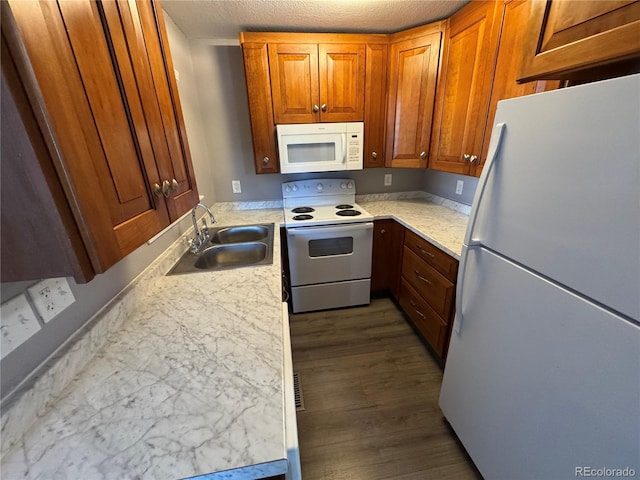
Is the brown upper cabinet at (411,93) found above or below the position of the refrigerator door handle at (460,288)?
above

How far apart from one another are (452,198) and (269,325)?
211cm

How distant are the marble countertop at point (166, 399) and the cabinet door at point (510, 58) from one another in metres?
1.59

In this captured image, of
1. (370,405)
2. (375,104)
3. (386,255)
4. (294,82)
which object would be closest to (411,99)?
(375,104)

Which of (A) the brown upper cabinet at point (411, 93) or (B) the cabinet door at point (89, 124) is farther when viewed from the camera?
(A) the brown upper cabinet at point (411, 93)

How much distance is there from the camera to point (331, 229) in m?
2.13

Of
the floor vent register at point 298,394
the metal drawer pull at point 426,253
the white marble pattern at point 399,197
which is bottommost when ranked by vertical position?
the floor vent register at point 298,394

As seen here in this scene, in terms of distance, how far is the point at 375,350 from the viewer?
196 centimetres

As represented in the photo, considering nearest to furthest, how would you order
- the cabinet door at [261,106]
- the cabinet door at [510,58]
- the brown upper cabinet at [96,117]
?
the brown upper cabinet at [96,117] < the cabinet door at [510,58] < the cabinet door at [261,106]

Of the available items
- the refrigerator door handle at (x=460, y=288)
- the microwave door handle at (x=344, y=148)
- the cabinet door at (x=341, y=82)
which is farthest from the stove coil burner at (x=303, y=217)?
the refrigerator door handle at (x=460, y=288)

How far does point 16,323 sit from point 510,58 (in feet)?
7.24

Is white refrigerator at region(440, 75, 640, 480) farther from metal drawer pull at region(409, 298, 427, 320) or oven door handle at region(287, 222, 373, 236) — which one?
oven door handle at region(287, 222, 373, 236)

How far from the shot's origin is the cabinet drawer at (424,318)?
1.70 metres

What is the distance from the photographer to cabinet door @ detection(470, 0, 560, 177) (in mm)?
1248

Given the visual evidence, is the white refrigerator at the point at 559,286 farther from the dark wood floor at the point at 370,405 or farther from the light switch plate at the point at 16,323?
the light switch plate at the point at 16,323
